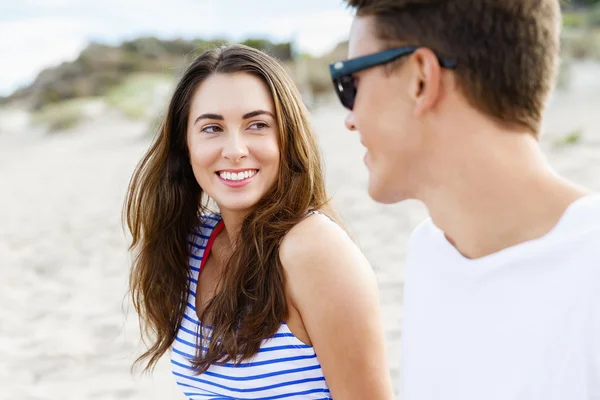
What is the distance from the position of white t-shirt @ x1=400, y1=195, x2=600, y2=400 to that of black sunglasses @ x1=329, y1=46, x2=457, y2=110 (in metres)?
0.39

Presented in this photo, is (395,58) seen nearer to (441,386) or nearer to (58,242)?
(441,386)

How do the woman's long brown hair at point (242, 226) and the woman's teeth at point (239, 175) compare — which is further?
the woman's teeth at point (239, 175)

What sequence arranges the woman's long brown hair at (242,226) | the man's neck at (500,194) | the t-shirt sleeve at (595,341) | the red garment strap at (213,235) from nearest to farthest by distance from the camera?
the t-shirt sleeve at (595,341)
the man's neck at (500,194)
the woman's long brown hair at (242,226)
the red garment strap at (213,235)

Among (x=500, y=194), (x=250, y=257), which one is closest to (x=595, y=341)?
(x=500, y=194)

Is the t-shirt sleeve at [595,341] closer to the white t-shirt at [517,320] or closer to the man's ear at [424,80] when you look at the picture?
the white t-shirt at [517,320]

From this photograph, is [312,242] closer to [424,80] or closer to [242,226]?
[242,226]

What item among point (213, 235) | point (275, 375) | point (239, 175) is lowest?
point (275, 375)

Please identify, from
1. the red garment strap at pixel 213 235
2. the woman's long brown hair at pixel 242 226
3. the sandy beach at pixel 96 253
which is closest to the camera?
the woman's long brown hair at pixel 242 226

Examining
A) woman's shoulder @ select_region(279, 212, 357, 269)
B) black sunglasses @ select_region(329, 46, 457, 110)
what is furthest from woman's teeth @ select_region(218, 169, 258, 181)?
black sunglasses @ select_region(329, 46, 457, 110)

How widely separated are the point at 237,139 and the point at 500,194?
1.29 meters

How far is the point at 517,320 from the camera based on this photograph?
4.16 ft

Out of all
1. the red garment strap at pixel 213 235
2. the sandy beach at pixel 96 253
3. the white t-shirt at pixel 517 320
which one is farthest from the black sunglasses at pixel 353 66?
the sandy beach at pixel 96 253

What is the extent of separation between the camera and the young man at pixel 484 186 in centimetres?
121

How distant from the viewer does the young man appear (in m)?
1.21
